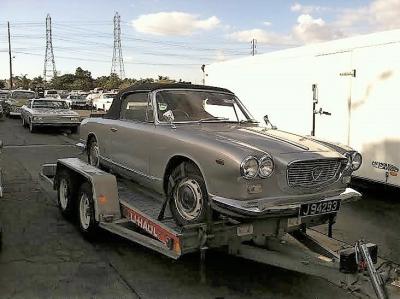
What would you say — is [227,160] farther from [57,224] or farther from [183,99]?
[57,224]

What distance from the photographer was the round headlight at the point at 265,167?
4.11 metres

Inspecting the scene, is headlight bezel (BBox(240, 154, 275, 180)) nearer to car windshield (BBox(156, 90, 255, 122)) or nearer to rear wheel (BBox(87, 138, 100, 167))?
car windshield (BBox(156, 90, 255, 122))

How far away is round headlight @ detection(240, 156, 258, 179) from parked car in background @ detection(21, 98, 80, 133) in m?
16.3

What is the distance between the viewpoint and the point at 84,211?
598cm

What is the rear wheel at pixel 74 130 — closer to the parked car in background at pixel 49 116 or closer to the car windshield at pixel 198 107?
the parked car in background at pixel 49 116

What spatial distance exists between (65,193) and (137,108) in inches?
70.8

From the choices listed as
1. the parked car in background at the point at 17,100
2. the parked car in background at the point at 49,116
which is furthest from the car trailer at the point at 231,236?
the parked car in background at the point at 17,100

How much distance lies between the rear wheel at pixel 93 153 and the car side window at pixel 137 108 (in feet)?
2.92

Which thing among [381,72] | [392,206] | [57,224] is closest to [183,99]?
[57,224]

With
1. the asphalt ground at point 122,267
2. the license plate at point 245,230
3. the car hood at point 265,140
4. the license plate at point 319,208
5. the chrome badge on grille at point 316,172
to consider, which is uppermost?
the car hood at point 265,140

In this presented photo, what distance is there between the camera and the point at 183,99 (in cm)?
563

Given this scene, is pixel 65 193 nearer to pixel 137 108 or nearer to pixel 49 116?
pixel 137 108

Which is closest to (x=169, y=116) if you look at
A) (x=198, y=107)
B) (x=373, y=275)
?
(x=198, y=107)

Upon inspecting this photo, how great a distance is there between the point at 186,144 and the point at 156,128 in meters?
0.75
